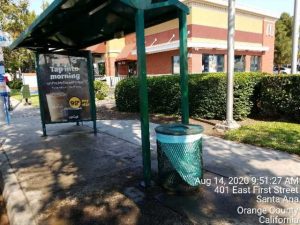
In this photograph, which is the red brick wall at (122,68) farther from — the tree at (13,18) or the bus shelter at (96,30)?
the bus shelter at (96,30)

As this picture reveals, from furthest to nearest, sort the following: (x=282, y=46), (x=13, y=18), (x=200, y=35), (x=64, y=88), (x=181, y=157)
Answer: (x=282, y=46)
(x=200, y=35)
(x=13, y=18)
(x=64, y=88)
(x=181, y=157)

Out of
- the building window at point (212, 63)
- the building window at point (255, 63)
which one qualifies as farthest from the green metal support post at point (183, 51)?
the building window at point (255, 63)

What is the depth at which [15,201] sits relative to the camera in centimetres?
401

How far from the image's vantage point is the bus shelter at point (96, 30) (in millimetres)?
4008

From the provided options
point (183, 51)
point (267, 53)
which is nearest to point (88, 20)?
point (183, 51)

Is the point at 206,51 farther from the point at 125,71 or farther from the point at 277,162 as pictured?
the point at 277,162

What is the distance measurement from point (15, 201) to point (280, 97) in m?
6.97

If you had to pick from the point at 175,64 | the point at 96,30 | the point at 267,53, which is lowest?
the point at 175,64

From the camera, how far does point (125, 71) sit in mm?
31516

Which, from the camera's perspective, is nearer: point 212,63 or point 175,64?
point 175,64

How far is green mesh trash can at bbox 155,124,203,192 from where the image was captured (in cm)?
383

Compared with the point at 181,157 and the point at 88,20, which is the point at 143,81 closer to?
the point at 181,157

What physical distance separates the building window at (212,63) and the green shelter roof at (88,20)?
18.5 m

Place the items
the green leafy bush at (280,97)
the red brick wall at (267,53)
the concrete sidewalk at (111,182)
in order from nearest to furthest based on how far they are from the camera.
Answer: the concrete sidewalk at (111,182) → the green leafy bush at (280,97) → the red brick wall at (267,53)
